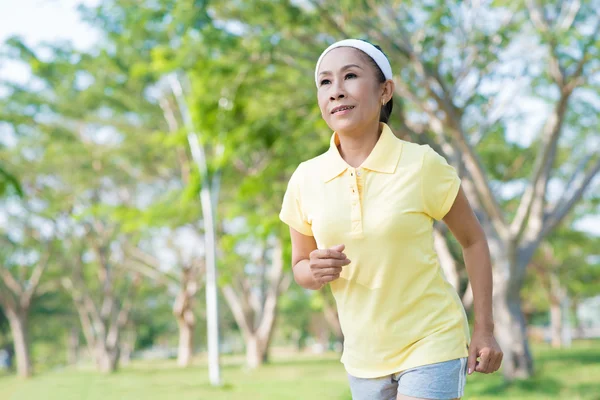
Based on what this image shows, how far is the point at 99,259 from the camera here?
81.7 ft

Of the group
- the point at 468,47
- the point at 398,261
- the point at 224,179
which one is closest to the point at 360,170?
the point at 398,261

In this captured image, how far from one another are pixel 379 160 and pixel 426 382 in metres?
0.67

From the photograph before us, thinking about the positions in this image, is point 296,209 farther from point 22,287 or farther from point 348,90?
point 22,287

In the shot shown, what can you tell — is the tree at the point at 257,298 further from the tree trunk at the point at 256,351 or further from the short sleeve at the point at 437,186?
the short sleeve at the point at 437,186

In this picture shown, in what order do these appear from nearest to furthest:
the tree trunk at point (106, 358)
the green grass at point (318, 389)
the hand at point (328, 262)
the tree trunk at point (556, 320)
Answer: the hand at point (328, 262), the green grass at point (318, 389), the tree trunk at point (106, 358), the tree trunk at point (556, 320)

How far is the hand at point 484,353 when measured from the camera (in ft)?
7.11

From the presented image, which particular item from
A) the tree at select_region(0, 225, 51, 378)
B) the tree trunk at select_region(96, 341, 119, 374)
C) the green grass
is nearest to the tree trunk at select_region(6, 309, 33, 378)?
the tree at select_region(0, 225, 51, 378)

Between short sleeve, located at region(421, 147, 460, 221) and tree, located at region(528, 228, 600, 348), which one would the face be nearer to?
short sleeve, located at region(421, 147, 460, 221)

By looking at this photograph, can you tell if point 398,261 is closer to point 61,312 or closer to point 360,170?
point 360,170

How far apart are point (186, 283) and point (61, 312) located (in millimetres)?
13808

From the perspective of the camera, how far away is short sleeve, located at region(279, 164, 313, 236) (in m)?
2.37

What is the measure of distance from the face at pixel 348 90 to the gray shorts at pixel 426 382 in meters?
0.75

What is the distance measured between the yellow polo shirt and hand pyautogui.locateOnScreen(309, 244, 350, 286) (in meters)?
0.13

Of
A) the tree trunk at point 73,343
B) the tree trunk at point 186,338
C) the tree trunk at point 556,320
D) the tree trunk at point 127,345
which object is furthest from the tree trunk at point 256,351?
the tree trunk at point 127,345
